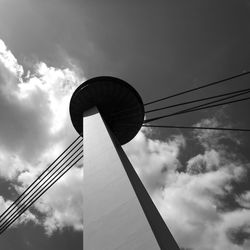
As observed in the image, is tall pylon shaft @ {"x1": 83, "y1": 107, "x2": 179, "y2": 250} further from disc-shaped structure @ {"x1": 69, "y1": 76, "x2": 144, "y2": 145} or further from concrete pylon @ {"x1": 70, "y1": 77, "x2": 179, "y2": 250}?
disc-shaped structure @ {"x1": 69, "y1": 76, "x2": 144, "y2": 145}

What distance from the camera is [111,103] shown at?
51.8ft

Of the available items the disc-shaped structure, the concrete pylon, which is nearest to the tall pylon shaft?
the concrete pylon

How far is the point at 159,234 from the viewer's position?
561cm

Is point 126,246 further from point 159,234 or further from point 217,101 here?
point 217,101

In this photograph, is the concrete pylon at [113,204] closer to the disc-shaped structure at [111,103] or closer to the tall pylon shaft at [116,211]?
the tall pylon shaft at [116,211]

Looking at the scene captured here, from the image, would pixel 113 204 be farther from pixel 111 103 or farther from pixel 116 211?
pixel 111 103

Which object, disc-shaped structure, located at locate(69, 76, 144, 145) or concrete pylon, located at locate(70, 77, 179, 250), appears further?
disc-shaped structure, located at locate(69, 76, 144, 145)

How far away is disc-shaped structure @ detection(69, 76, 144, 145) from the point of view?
15.3m

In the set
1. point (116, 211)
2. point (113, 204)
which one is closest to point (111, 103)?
point (113, 204)

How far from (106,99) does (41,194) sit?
6.48m

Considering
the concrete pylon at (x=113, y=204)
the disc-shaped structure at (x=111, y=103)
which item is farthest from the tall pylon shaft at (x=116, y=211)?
the disc-shaped structure at (x=111, y=103)

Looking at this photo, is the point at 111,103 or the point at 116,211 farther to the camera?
the point at 111,103

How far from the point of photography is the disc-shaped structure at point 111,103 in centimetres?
1531

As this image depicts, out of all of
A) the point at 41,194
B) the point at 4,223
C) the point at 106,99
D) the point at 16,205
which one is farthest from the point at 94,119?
the point at 4,223
